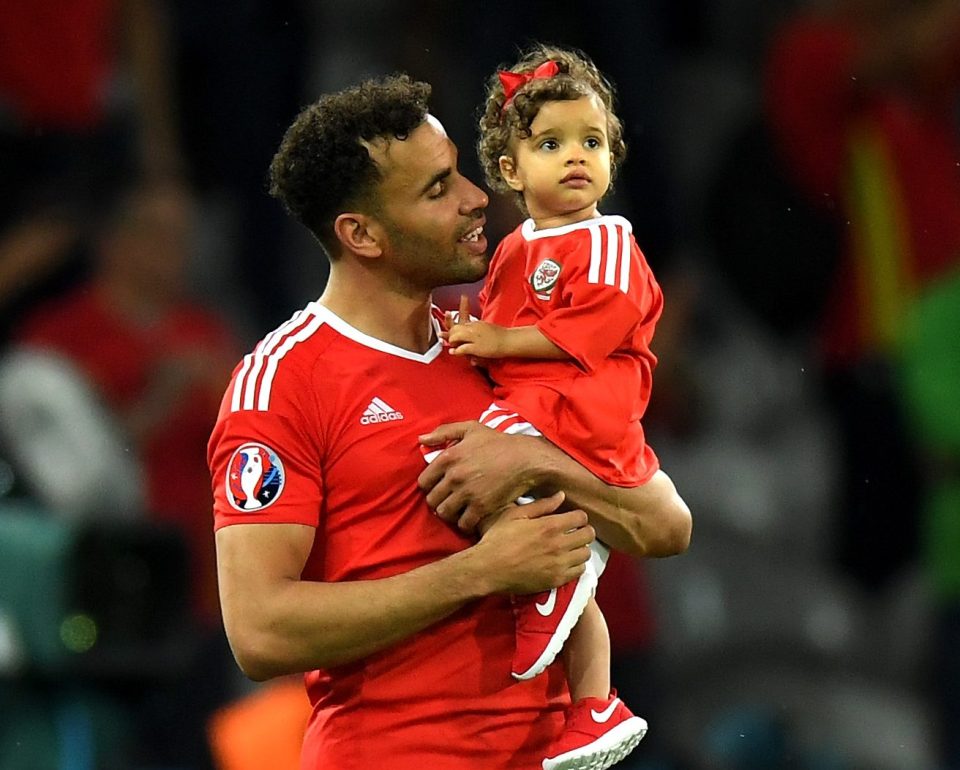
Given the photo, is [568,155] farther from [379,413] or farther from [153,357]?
[153,357]

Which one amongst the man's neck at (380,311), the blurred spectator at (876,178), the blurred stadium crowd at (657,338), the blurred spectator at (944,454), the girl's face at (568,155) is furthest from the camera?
the blurred spectator at (876,178)

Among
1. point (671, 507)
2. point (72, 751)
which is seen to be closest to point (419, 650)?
point (671, 507)

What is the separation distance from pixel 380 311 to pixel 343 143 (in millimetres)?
255

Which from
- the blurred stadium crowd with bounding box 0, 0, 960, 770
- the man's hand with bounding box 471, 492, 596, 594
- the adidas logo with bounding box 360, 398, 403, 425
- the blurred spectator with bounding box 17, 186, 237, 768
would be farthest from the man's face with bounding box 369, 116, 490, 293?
the blurred spectator with bounding box 17, 186, 237, 768

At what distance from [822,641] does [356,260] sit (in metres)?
4.22

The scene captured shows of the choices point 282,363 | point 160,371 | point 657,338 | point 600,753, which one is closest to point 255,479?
point 282,363

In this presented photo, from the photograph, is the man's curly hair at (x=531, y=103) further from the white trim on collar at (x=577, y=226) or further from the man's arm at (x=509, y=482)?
the man's arm at (x=509, y=482)

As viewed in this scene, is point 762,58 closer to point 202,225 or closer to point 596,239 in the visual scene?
point 202,225

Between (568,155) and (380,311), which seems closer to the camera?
(568,155)

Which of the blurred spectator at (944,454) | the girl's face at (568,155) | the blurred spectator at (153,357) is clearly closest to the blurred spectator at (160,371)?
the blurred spectator at (153,357)

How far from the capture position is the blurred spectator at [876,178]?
6363 mm

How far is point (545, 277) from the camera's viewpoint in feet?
9.37

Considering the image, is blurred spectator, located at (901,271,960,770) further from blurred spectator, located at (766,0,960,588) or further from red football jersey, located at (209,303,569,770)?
red football jersey, located at (209,303,569,770)

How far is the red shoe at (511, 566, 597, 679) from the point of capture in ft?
9.14
